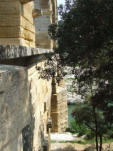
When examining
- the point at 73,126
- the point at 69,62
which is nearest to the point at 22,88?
the point at 69,62

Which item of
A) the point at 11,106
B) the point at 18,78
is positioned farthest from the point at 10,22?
the point at 11,106

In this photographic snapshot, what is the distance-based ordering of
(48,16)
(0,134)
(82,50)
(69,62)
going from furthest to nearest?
(48,16) < (69,62) < (82,50) < (0,134)

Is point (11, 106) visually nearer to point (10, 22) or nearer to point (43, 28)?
point (10, 22)

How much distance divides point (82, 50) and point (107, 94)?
1.59 metres

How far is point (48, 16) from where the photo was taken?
352 inches

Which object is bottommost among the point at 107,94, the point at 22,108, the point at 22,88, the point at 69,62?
the point at 107,94

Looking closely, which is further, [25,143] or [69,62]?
[69,62]

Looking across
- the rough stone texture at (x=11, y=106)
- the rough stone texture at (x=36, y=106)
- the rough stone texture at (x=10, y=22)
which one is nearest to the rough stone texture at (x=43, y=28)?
the rough stone texture at (x=36, y=106)

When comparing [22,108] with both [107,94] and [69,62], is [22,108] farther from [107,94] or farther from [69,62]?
[107,94]

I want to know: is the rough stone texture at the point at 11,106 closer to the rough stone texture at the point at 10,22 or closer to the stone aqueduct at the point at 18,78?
the stone aqueduct at the point at 18,78

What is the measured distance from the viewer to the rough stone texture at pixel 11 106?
1180 mm

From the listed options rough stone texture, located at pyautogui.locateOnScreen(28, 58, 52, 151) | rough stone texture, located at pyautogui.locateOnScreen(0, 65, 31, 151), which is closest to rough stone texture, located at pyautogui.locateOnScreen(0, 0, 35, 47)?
rough stone texture, located at pyautogui.locateOnScreen(28, 58, 52, 151)

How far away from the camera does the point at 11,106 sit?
4.25 feet

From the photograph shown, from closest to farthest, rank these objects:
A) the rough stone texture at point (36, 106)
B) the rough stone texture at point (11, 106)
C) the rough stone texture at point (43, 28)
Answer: the rough stone texture at point (11, 106) < the rough stone texture at point (36, 106) < the rough stone texture at point (43, 28)
